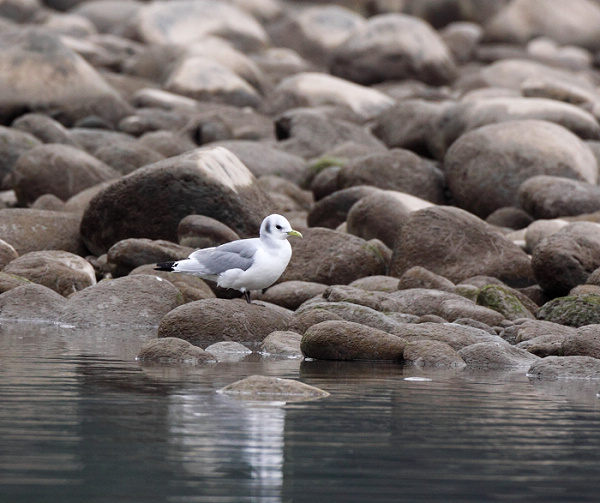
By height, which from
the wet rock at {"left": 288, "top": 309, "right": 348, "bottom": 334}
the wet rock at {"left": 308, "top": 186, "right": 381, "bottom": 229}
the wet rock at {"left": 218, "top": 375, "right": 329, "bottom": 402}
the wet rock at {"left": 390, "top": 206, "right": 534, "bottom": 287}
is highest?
the wet rock at {"left": 308, "top": 186, "right": 381, "bottom": 229}

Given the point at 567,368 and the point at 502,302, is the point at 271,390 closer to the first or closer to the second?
the point at 567,368

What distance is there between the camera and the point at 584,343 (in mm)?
9312

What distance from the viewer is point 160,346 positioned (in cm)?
900

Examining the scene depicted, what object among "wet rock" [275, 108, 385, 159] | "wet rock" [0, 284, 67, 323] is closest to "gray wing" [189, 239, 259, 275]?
"wet rock" [0, 284, 67, 323]

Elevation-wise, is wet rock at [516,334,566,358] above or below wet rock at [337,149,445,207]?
below

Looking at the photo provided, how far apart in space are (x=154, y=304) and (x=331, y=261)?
290 cm

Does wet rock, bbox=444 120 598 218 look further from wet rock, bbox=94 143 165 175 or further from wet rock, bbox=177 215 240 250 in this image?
wet rock, bbox=177 215 240 250

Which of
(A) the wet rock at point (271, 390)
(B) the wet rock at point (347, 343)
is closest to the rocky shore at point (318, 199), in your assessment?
(B) the wet rock at point (347, 343)

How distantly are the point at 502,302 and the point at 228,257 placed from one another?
2907 mm

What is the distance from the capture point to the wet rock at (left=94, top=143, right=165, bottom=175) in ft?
65.2

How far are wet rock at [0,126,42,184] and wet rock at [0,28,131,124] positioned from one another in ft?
13.8

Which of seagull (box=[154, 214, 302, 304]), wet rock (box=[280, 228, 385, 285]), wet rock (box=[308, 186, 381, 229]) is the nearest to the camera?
seagull (box=[154, 214, 302, 304])

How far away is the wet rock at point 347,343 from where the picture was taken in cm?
945

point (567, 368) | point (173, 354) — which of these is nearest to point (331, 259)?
point (173, 354)
